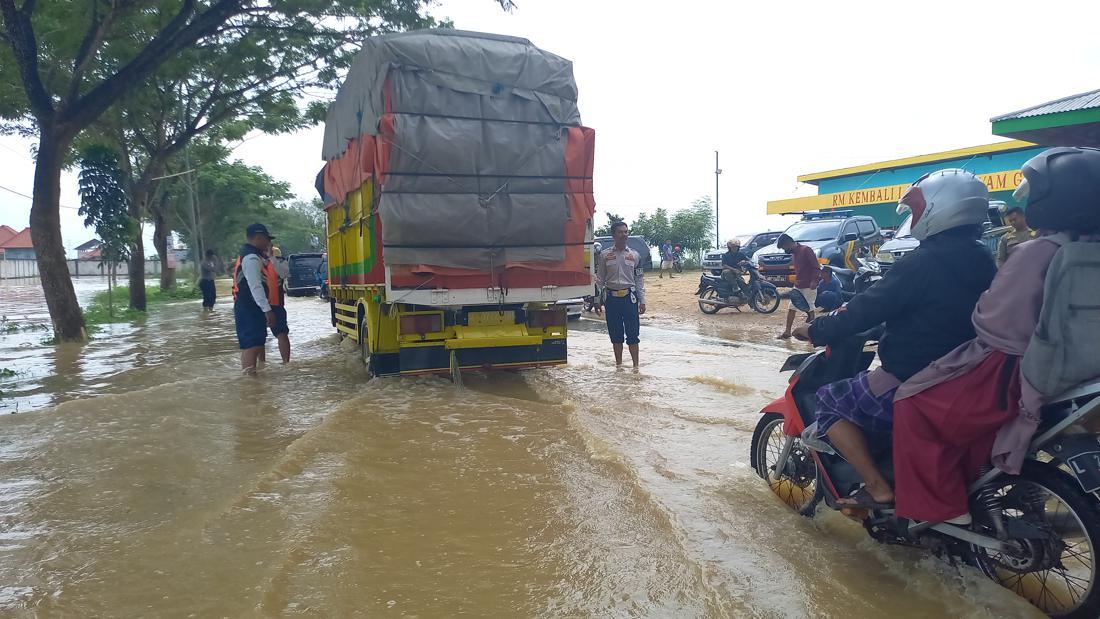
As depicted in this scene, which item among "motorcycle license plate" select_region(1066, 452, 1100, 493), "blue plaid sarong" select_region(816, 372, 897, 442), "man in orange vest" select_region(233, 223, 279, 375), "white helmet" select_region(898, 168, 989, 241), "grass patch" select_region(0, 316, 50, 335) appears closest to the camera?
"motorcycle license plate" select_region(1066, 452, 1100, 493)

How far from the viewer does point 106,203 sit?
1700 cm

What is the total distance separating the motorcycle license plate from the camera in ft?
7.50

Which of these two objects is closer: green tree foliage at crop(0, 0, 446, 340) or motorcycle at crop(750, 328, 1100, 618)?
motorcycle at crop(750, 328, 1100, 618)

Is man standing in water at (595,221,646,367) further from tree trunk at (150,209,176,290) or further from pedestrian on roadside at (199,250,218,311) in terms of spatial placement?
tree trunk at (150,209,176,290)

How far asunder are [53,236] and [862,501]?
1295 centimetres

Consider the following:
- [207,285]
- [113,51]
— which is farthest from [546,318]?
[207,285]

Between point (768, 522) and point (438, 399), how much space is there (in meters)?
3.71

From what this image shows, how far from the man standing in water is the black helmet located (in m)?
5.56

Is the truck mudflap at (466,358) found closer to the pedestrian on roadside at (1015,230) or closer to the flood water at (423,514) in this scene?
the flood water at (423,514)

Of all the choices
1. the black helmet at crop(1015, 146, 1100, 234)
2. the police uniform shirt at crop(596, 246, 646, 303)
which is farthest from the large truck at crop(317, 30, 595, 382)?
the black helmet at crop(1015, 146, 1100, 234)

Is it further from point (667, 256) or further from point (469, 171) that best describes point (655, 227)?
point (469, 171)

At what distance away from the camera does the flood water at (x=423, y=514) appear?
286cm

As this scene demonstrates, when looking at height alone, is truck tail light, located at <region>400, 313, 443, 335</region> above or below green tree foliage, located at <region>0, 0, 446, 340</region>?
below

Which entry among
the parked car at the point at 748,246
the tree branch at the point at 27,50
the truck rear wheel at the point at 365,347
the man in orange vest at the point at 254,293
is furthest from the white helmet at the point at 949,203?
the parked car at the point at 748,246
